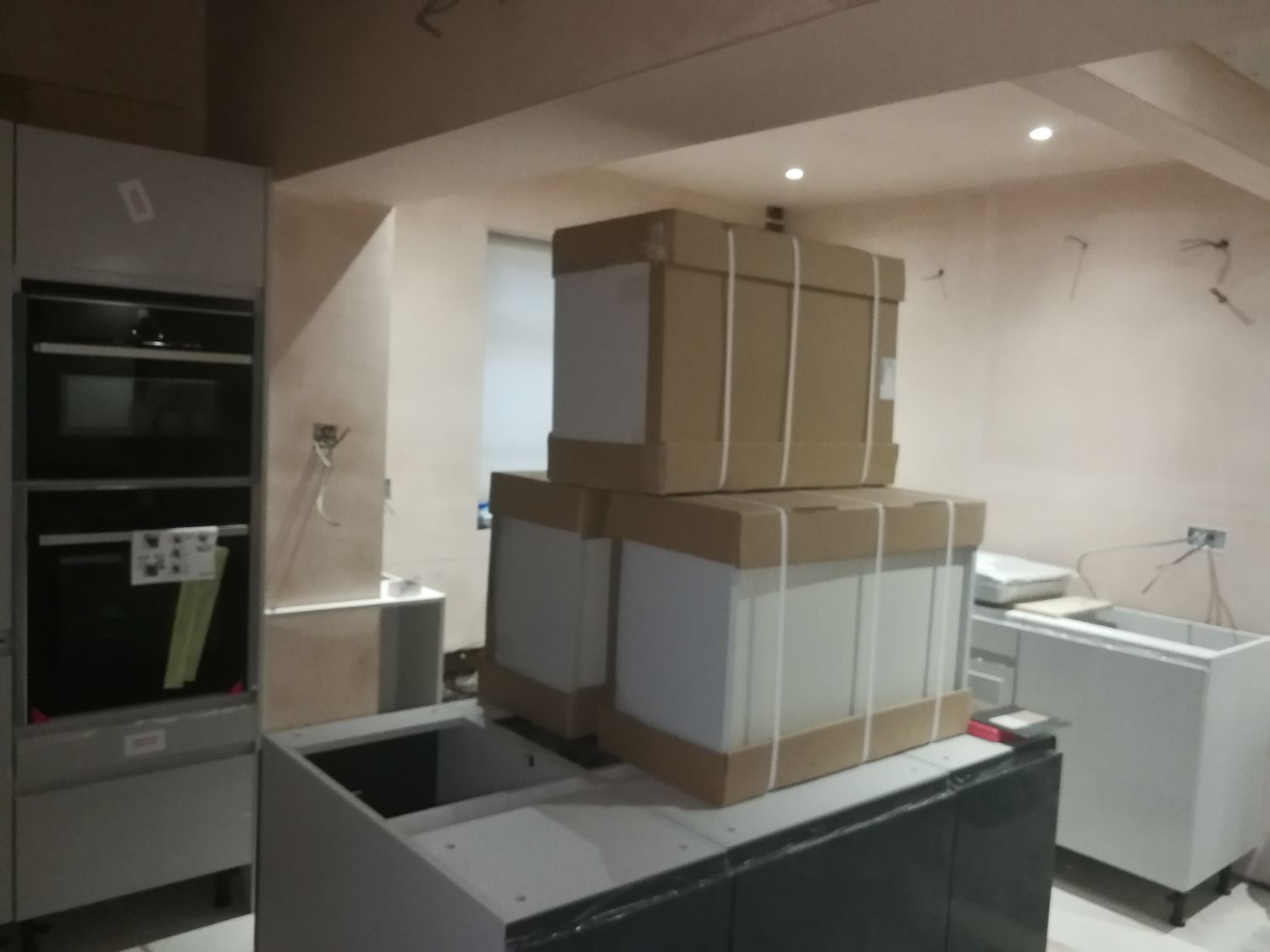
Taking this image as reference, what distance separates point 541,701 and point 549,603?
190 mm

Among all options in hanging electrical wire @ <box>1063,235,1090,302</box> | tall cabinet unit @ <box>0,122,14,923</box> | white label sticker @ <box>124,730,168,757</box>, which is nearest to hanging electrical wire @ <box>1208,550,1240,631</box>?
hanging electrical wire @ <box>1063,235,1090,302</box>

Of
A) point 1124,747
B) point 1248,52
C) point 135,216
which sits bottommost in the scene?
point 1124,747

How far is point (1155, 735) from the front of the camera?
3.26 m

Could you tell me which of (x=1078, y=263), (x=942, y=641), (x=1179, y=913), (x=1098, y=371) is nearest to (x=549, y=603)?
(x=942, y=641)

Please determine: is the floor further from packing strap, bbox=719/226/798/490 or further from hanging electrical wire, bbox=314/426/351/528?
packing strap, bbox=719/226/798/490

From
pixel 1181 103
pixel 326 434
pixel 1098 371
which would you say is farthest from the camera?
pixel 1098 371

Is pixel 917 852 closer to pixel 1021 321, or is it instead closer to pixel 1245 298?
pixel 1245 298

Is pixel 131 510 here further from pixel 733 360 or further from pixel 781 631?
pixel 781 631

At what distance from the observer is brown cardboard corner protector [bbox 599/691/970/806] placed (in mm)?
1547

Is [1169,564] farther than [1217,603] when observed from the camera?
Yes

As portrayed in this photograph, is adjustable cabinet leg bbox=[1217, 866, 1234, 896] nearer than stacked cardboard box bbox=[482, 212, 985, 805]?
No

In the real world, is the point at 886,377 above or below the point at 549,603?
above

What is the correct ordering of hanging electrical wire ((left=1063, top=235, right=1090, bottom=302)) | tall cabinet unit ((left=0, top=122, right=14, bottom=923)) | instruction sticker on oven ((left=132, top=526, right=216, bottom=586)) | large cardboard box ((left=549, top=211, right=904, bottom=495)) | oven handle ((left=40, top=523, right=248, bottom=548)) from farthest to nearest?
1. hanging electrical wire ((left=1063, top=235, right=1090, bottom=302))
2. instruction sticker on oven ((left=132, top=526, right=216, bottom=586))
3. oven handle ((left=40, top=523, right=248, bottom=548))
4. tall cabinet unit ((left=0, top=122, right=14, bottom=923))
5. large cardboard box ((left=549, top=211, right=904, bottom=495))

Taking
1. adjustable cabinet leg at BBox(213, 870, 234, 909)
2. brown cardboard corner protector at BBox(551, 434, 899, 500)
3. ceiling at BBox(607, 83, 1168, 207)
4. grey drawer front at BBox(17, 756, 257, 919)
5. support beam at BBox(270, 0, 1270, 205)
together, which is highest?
ceiling at BBox(607, 83, 1168, 207)
